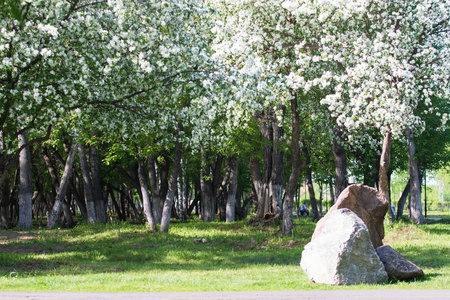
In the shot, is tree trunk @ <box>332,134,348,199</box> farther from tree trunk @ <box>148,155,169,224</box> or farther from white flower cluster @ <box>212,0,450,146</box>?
tree trunk @ <box>148,155,169,224</box>

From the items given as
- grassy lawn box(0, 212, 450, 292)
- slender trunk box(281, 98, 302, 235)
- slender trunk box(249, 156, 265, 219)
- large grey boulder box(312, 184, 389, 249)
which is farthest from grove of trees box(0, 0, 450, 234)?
large grey boulder box(312, 184, 389, 249)

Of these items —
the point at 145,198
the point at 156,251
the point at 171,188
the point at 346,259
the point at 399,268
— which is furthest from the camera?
the point at 145,198

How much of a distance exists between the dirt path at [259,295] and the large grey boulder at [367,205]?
199 inches

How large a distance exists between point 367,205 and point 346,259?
173 inches

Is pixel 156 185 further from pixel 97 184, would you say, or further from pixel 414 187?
pixel 414 187

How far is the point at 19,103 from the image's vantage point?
12.2 metres

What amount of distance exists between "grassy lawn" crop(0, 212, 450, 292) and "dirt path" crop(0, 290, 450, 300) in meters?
0.84

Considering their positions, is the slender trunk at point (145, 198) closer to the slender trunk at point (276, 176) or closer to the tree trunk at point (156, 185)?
the tree trunk at point (156, 185)

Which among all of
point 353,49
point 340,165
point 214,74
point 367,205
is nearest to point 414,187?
point 340,165

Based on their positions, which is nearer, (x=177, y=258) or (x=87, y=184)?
(x=177, y=258)

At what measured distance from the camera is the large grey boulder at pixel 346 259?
1034 cm

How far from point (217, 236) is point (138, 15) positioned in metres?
10.9

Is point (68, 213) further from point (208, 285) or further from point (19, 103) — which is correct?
point (208, 285)

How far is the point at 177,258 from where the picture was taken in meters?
16.3
